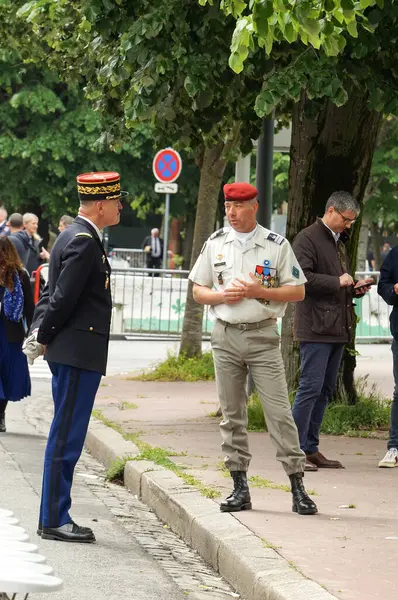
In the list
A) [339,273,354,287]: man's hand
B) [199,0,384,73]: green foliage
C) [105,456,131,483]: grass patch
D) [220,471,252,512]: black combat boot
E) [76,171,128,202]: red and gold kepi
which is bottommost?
[105,456,131,483]: grass patch

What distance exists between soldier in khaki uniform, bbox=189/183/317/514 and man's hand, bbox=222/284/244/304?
24 mm

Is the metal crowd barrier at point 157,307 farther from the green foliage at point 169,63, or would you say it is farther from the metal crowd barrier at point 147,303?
the green foliage at point 169,63

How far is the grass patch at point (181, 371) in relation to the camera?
16.3m

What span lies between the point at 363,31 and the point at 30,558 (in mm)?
5859

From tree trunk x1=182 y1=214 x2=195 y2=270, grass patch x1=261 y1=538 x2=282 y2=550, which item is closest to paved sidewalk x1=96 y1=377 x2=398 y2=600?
grass patch x1=261 y1=538 x2=282 y2=550

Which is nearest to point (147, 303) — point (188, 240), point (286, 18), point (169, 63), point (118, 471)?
point (169, 63)

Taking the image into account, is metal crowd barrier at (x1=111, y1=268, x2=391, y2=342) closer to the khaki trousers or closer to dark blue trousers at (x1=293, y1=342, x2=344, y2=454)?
dark blue trousers at (x1=293, y1=342, x2=344, y2=454)

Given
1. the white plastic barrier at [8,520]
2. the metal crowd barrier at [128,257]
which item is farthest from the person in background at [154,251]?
the white plastic barrier at [8,520]

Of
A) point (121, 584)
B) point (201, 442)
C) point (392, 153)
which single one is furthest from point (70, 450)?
point (392, 153)

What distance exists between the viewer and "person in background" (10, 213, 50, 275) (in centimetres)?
1844

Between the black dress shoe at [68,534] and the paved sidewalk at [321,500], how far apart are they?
828mm

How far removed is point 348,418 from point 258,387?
391cm

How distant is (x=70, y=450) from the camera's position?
23.3 feet

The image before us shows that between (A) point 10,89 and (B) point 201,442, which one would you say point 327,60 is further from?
(A) point 10,89
